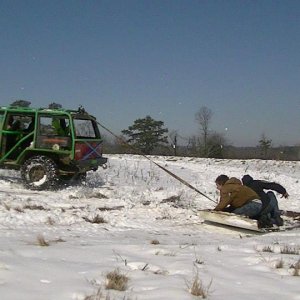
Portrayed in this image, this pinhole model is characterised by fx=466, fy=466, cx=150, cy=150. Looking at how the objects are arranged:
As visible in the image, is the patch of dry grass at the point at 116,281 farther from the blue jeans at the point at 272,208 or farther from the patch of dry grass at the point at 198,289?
the blue jeans at the point at 272,208

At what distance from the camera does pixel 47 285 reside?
407 cm

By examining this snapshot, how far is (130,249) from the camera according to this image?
5.88 metres

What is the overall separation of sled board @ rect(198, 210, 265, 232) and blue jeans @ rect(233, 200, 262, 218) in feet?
1.16

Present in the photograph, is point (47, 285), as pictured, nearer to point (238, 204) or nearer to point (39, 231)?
point (39, 231)

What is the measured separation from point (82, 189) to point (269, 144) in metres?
45.0

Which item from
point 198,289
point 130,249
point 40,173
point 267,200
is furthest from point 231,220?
point 40,173

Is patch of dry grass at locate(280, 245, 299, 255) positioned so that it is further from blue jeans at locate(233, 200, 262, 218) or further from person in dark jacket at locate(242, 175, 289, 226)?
person in dark jacket at locate(242, 175, 289, 226)

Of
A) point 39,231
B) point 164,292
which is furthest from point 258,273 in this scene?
point 39,231

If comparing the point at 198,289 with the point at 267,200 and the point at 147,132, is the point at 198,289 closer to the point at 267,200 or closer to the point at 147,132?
the point at 267,200

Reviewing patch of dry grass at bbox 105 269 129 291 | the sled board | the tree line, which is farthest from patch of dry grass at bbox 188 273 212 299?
the tree line

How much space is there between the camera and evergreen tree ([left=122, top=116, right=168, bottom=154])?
175 ft

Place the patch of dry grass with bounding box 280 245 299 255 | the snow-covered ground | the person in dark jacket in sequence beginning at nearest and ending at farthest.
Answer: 1. the snow-covered ground
2. the patch of dry grass with bounding box 280 245 299 255
3. the person in dark jacket

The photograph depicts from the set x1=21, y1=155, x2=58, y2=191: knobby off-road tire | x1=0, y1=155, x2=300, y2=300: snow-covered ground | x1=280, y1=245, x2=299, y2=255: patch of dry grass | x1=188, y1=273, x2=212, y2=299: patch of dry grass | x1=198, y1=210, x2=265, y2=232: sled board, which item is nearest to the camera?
A: x1=188, y1=273, x2=212, y2=299: patch of dry grass

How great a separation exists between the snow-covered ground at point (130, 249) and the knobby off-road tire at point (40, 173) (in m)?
0.30
